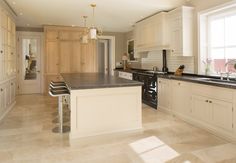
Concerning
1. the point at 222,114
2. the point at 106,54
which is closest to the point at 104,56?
the point at 106,54

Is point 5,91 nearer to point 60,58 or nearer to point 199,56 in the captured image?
point 60,58

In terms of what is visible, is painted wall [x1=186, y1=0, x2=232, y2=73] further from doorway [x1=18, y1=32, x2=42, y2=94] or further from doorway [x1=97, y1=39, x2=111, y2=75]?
doorway [x1=18, y1=32, x2=42, y2=94]

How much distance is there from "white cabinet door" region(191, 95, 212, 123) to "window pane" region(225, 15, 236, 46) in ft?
4.23

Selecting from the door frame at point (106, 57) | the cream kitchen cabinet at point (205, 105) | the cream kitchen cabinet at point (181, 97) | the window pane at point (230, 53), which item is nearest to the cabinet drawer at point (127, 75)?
the door frame at point (106, 57)

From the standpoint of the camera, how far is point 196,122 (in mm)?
3787

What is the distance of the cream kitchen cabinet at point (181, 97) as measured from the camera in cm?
402

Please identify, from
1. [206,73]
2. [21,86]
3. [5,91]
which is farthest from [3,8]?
[206,73]

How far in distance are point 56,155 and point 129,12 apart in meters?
4.12

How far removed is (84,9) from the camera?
5.11 metres

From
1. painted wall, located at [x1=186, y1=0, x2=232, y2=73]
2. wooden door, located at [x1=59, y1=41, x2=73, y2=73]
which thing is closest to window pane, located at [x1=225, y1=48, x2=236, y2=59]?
painted wall, located at [x1=186, y1=0, x2=232, y2=73]

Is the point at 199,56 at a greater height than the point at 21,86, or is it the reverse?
the point at 199,56

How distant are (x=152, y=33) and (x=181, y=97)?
7.41 feet

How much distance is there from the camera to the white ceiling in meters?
4.53

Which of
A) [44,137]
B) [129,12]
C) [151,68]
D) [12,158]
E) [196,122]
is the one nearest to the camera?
[12,158]
